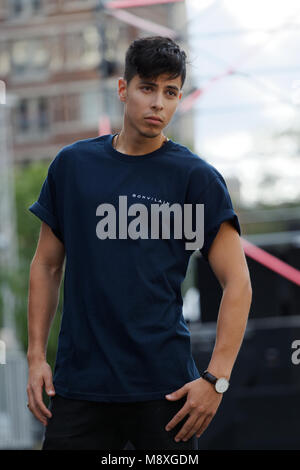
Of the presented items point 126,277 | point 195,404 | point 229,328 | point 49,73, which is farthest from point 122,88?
point 49,73

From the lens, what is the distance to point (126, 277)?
1.54m

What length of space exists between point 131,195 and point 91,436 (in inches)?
19.2

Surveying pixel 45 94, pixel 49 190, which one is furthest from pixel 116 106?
pixel 49 190

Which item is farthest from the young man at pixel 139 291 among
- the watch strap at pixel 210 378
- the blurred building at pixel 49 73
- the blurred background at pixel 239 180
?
the blurred building at pixel 49 73

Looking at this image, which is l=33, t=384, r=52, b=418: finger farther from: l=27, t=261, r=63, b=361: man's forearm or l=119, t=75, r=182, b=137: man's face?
l=119, t=75, r=182, b=137: man's face

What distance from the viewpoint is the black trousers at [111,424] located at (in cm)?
154

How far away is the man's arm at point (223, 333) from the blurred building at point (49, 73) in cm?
2718

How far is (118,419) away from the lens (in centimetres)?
155

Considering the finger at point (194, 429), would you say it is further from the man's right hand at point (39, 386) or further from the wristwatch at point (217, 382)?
the man's right hand at point (39, 386)

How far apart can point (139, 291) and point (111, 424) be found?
0.27 m

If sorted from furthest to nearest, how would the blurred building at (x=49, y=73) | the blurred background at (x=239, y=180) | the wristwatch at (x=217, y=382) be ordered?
1. the blurred building at (x=49, y=73)
2. the blurred background at (x=239, y=180)
3. the wristwatch at (x=217, y=382)

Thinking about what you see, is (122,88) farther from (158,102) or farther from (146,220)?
(146,220)

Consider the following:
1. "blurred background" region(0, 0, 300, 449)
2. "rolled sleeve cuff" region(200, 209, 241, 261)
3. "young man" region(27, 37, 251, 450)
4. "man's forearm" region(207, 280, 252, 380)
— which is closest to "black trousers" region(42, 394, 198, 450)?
"young man" region(27, 37, 251, 450)

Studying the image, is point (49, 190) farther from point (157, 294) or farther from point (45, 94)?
point (45, 94)
